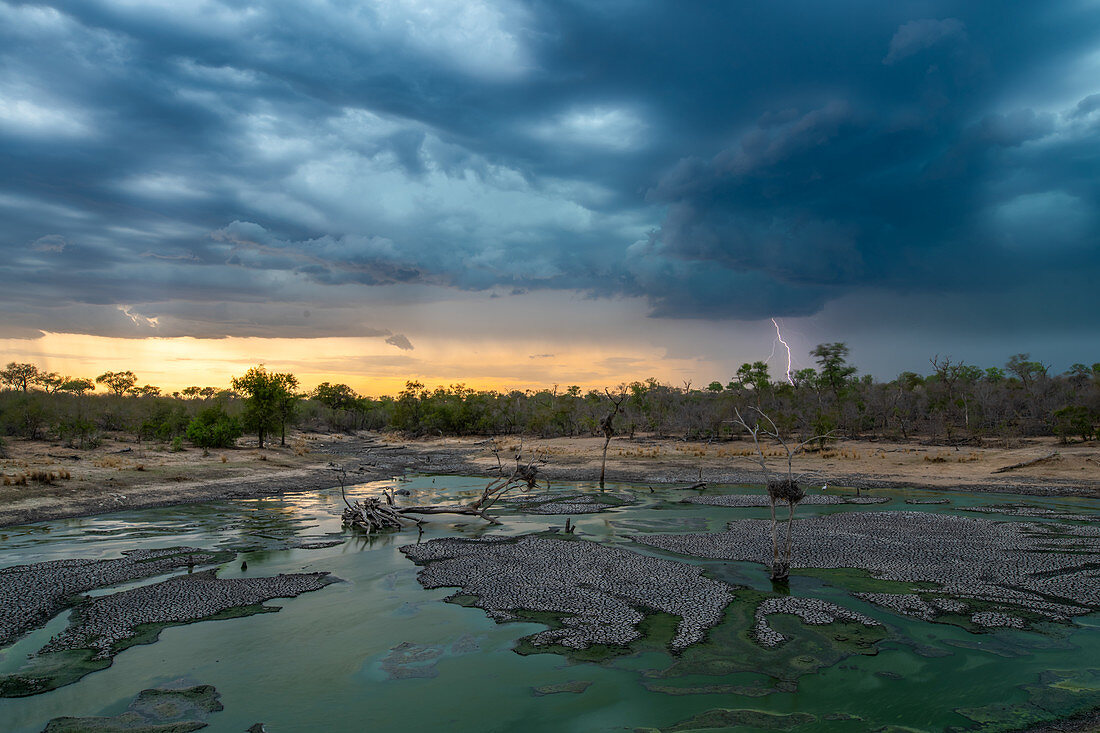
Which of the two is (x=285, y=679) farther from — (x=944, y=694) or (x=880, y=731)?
(x=944, y=694)

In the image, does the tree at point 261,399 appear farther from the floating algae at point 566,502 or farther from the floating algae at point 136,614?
the floating algae at point 136,614

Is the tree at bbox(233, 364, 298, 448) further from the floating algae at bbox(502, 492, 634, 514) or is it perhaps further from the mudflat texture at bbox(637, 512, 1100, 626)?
the mudflat texture at bbox(637, 512, 1100, 626)

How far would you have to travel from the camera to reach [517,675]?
11.0m

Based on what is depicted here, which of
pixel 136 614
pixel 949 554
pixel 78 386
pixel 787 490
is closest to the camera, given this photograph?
pixel 136 614

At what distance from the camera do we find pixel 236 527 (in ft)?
79.3

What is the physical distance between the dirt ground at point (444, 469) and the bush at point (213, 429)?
4.34 ft

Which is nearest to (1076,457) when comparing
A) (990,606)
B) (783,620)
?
(990,606)

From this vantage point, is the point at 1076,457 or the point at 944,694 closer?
the point at 944,694

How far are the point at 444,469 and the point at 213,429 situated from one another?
69.1ft

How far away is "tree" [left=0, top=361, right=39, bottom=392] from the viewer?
7859 centimetres

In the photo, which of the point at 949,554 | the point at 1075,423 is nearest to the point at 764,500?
the point at 949,554

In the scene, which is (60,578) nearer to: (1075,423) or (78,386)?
(1075,423)

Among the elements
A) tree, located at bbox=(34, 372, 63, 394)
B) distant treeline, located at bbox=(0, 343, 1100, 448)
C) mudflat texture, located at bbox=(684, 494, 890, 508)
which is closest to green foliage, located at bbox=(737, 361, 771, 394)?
distant treeline, located at bbox=(0, 343, 1100, 448)

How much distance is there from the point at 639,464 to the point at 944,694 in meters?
37.7
